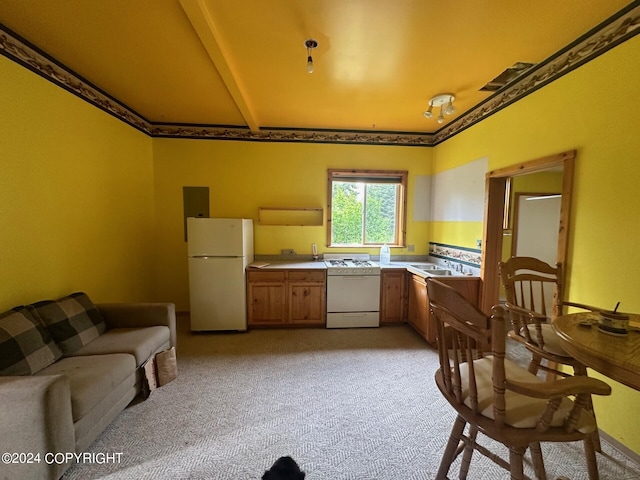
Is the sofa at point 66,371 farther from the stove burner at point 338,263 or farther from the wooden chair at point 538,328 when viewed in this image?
the wooden chair at point 538,328

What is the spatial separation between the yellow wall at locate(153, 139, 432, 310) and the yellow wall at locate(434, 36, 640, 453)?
6.91 ft

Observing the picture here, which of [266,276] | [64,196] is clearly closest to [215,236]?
[266,276]

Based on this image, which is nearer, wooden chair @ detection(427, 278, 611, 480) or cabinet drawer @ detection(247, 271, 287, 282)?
wooden chair @ detection(427, 278, 611, 480)

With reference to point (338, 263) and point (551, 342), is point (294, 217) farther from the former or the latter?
point (551, 342)

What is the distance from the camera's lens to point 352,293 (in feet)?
11.8

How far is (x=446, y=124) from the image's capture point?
3.66m

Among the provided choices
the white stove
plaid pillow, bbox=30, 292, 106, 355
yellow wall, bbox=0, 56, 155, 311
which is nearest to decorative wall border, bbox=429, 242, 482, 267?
the white stove

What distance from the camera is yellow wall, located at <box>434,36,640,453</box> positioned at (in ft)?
5.45

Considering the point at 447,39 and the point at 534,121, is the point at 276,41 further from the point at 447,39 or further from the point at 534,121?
the point at 534,121

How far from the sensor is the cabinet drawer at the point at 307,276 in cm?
357

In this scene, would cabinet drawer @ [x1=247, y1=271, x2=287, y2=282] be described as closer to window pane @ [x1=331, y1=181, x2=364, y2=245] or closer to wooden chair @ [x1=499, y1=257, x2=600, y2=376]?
window pane @ [x1=331, y1=181, x2=364, y2=245]

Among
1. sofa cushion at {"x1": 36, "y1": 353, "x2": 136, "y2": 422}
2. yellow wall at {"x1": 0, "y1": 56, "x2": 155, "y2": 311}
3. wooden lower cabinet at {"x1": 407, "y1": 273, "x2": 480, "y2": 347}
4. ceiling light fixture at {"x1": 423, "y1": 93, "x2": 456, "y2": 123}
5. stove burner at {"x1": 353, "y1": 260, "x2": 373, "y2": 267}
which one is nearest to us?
sofa cushion at {"x1": 36, "y1": 353, "x2": 136, "y2": 422}

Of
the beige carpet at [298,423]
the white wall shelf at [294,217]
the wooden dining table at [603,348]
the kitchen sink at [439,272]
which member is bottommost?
the beige carpet at [298,423]

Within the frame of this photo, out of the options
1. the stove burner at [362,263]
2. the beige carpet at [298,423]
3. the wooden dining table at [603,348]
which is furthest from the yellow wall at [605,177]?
the stove burner at [362,263]
